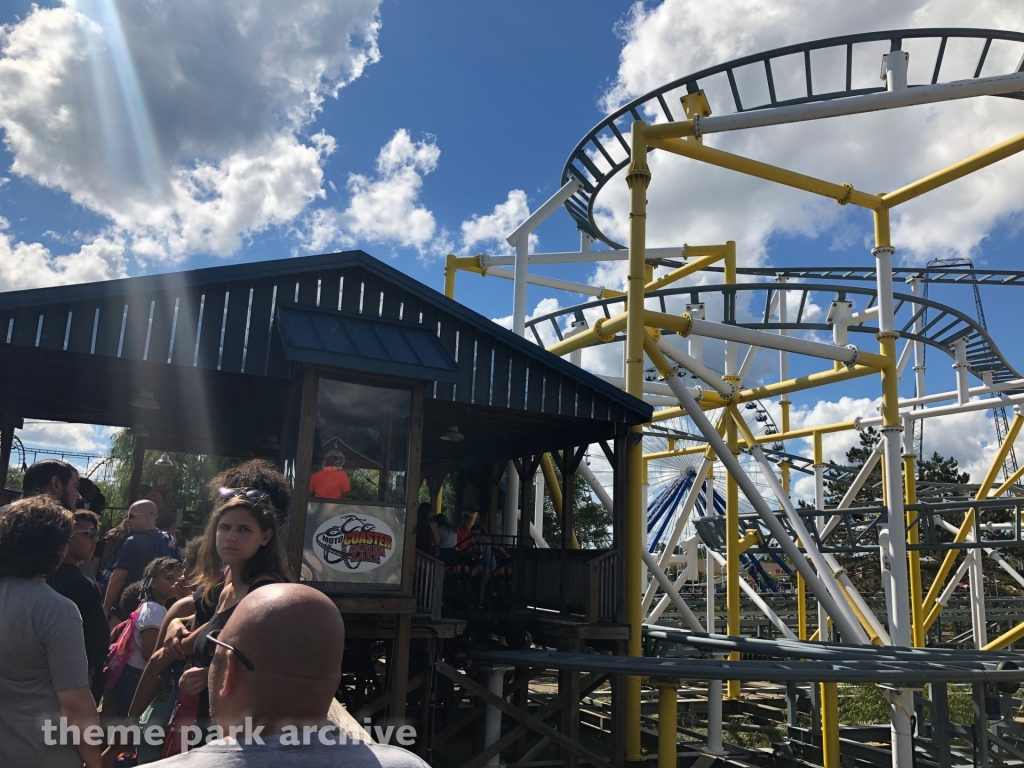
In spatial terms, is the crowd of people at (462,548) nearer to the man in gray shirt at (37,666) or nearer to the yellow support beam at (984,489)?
the man in gray shirt at (37,666)

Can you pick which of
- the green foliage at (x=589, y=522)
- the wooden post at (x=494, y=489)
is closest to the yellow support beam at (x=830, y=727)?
the wooden post at (x=494, y=489)

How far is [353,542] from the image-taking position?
26.9ft

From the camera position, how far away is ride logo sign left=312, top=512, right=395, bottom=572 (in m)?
8.05

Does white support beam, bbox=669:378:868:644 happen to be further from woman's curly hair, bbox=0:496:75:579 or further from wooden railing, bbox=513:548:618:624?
woman's curly hair, bbox=0:496:75:579

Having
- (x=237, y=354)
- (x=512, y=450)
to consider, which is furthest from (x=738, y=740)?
(x=237, y=354)

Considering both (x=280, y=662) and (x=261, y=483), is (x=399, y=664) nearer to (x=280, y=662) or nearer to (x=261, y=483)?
(x=261, y=483)

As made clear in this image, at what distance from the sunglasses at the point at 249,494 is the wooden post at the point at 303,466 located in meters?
4.40

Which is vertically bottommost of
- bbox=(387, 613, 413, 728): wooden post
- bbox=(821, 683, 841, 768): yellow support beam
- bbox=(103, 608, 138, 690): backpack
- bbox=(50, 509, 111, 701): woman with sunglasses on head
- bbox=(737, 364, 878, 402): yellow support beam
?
bbox=(821, 683, 841, 768): yellow support beam

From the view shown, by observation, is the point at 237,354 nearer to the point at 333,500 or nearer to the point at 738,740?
the point at 333,500

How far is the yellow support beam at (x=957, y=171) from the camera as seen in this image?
34.8 feet

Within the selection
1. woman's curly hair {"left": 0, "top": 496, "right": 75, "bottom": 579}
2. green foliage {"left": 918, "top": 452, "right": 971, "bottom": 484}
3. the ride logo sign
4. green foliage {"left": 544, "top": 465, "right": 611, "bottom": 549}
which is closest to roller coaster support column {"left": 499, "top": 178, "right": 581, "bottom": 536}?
the ride logo sign

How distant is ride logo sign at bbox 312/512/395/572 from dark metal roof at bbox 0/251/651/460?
1.52 m

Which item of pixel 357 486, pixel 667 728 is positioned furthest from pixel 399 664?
pixel 667 728

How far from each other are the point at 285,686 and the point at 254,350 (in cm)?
753
